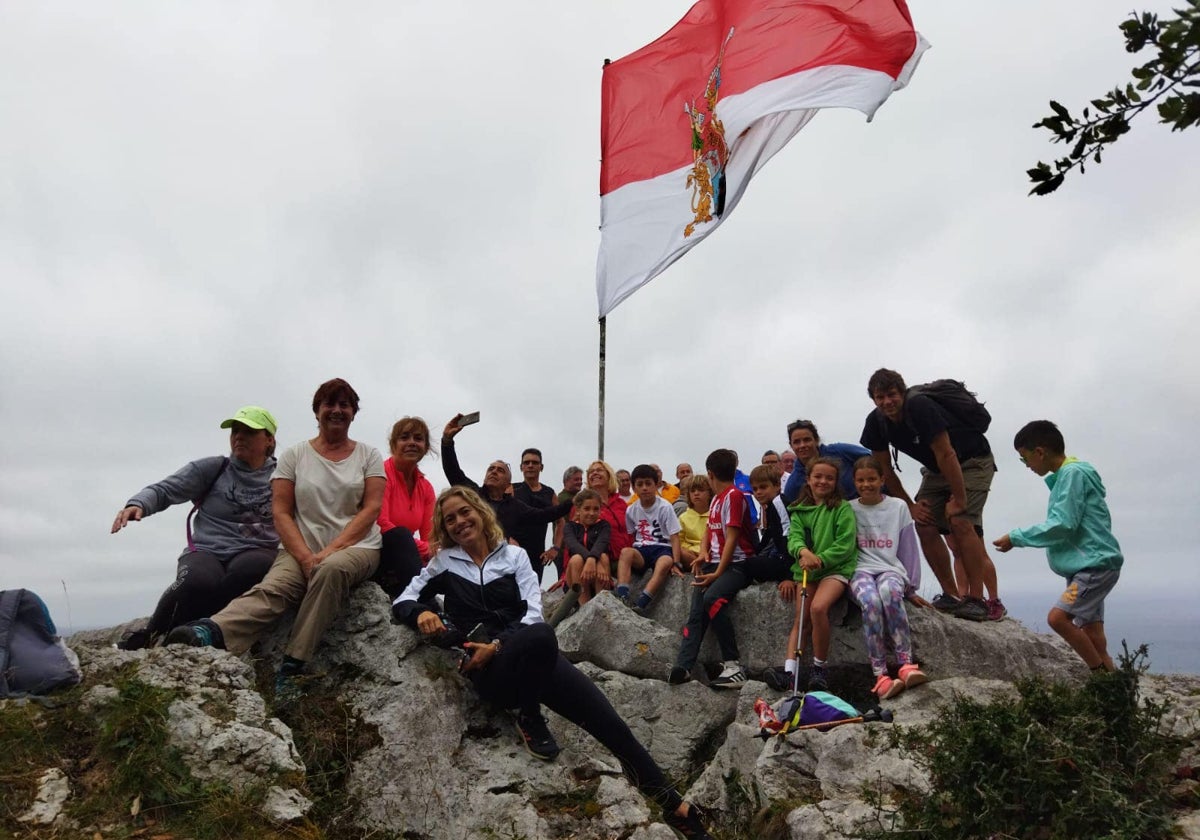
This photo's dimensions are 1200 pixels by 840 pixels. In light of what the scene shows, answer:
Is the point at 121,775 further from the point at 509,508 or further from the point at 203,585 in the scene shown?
the point at 509,508

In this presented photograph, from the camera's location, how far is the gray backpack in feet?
17.0

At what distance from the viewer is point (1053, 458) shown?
23.3 feet

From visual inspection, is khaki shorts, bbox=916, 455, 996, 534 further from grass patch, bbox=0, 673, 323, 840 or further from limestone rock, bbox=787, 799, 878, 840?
grass patch, bbox=0, 673, 323, 840

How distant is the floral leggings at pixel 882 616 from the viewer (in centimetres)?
708

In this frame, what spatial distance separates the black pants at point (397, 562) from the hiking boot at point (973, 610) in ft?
17.4

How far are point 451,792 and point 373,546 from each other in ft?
6.58

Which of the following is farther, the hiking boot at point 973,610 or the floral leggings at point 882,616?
the hiking boot at point 973,610

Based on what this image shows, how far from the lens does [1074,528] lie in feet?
21.8

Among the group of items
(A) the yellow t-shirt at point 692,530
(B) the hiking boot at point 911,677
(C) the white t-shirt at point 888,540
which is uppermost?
(A) the yellow t-shirt at point 692,530

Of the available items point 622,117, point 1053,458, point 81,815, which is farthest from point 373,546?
point 622,117

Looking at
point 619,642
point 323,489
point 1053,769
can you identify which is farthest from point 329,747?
point 1053,769

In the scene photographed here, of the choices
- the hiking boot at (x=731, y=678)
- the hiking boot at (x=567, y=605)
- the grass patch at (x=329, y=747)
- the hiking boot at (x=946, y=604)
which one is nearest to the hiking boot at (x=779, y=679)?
the hiking boot at (x=731, y=678)

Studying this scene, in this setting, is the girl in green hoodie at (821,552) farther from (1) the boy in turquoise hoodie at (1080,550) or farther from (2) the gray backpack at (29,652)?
(2) the gray backpack at (29,652)

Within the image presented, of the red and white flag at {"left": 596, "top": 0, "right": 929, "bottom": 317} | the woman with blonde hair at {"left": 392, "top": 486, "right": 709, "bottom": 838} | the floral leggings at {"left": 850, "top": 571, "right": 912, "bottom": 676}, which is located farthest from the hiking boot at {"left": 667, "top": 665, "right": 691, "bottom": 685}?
the red and white flag at {"left": 596, "top": 0, "right": 929, "bottom": 317}
